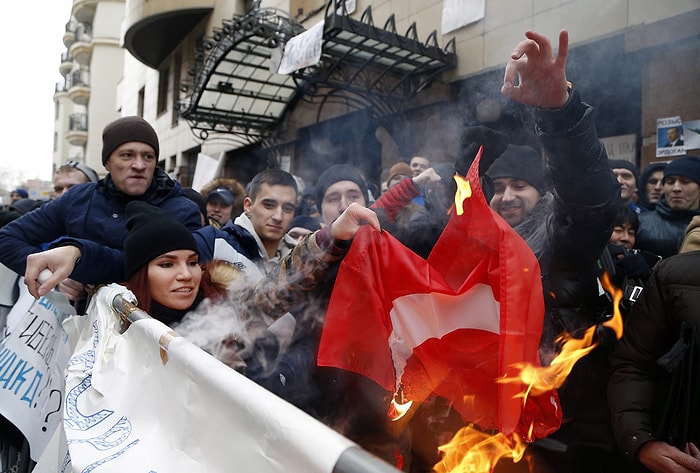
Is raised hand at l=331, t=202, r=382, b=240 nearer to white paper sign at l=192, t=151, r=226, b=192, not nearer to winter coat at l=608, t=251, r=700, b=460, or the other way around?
winter coat at l=608, t=251, r=700, b=460

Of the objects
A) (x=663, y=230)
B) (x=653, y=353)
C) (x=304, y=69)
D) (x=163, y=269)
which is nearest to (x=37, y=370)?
(x=163, y=269)

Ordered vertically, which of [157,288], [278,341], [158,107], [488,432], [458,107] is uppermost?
[158,107]

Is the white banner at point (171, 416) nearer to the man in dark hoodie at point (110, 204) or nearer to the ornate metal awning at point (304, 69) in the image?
the man in dark hoodie at point (110, 204)

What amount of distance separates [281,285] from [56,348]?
4.34ft

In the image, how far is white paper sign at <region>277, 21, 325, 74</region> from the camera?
6.60 m

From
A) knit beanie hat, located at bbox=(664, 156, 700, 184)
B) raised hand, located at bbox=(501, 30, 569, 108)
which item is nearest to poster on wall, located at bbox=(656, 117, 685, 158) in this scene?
knit beanie hat, located at bbox=(664, 156, 700, 184)

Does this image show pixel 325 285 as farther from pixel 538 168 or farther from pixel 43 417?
pixel 43 417

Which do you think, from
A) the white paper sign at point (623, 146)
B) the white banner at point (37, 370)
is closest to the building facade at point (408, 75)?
the white paper sign at point (623, 146)

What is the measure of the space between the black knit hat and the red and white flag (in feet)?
2.53

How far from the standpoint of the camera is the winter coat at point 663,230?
304 cm

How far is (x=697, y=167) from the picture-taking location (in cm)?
309

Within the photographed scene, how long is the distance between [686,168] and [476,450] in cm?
239

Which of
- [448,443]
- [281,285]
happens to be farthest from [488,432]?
[281,285]

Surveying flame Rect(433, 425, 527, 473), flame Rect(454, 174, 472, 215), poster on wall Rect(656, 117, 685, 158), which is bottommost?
flame Rect(433, 425, 527, 473)
